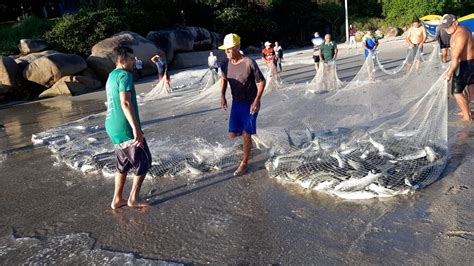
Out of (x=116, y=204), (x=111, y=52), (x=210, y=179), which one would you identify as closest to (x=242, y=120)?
(x=210, y=179)

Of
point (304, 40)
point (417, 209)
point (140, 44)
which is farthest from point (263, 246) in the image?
point (304, 40)

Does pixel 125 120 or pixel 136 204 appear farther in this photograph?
pixel 136 204

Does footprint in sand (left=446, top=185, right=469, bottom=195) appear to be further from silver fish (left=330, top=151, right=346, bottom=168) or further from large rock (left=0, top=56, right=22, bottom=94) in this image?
large rock (left=0, top=56, right=22, bottom=94)

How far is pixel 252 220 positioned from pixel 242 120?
171 cm

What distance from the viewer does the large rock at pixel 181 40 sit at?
2706 centimetres

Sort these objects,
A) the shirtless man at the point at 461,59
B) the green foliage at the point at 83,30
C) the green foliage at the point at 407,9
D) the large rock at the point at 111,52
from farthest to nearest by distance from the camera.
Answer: the green foliage at the point at 407,9 < the green foliage at the point at 83,30 < the large rock at the point at 111,52 < the shirtless man at the point at 461,59

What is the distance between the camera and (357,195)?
4.15 m

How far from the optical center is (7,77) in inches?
763

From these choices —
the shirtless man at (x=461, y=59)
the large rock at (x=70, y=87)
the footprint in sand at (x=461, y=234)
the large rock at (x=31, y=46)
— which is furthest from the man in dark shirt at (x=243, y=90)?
the large rock at (x=31, y=46)

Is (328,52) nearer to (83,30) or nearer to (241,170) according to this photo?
(241,170)

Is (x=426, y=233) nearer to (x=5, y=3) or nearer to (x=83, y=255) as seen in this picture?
(x=83, y=255)

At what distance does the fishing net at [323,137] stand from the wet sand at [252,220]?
20cm

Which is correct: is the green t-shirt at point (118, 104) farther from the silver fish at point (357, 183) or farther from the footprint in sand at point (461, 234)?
the footprint in sand at point (461, 234)

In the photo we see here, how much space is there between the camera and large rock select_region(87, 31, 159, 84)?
21516 millimetres
